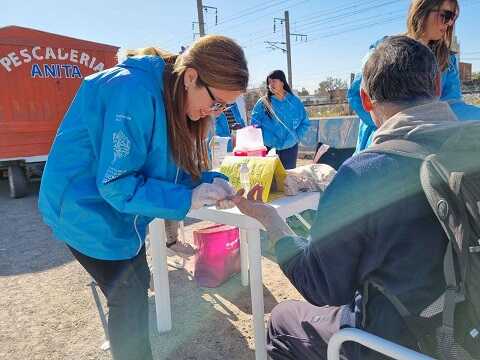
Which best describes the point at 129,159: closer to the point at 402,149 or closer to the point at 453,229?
the point at 402,149

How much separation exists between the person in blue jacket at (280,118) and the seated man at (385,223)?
2934 millimetres

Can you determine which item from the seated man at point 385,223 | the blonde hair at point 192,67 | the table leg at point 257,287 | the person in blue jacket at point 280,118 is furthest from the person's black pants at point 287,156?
the seated man at point 385,223

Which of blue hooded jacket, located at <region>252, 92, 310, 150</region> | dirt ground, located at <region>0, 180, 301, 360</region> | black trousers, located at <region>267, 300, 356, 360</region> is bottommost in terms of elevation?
dirt ground, located at <region>0, 180, 301, 360</region>

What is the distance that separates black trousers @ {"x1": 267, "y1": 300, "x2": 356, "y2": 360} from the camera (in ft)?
4.12

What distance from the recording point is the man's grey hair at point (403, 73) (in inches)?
40.1

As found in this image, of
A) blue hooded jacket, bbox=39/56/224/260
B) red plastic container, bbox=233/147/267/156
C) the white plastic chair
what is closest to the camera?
the white plastic chair

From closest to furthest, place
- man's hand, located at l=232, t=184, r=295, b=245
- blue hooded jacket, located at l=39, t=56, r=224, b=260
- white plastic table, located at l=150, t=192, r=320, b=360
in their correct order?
blue hooded jacket, located at l=39, t=56, r=224, b=260 < man's hand, located at l=232, t=184, r=295, b=245 < white plastic table, located at l=150, t=192, r=320, b=360

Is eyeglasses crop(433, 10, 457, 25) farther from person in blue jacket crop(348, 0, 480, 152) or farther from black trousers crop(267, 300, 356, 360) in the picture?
black trousers crop(267, 300, 356, 360)

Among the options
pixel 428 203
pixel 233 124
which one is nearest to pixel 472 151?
pixel 428 203

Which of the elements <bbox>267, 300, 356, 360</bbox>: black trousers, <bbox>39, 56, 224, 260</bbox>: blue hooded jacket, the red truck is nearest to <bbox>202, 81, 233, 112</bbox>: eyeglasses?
<bbox>39, 56, 224, 260</bbox>: blue hooded jacket

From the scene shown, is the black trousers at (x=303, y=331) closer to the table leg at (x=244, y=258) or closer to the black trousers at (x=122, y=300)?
the black trousers at (x=122, y=300)

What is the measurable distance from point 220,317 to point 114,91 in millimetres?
1769

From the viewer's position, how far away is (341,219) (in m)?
1.00

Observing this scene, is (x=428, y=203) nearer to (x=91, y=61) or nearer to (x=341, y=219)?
(x=341, y=219)
